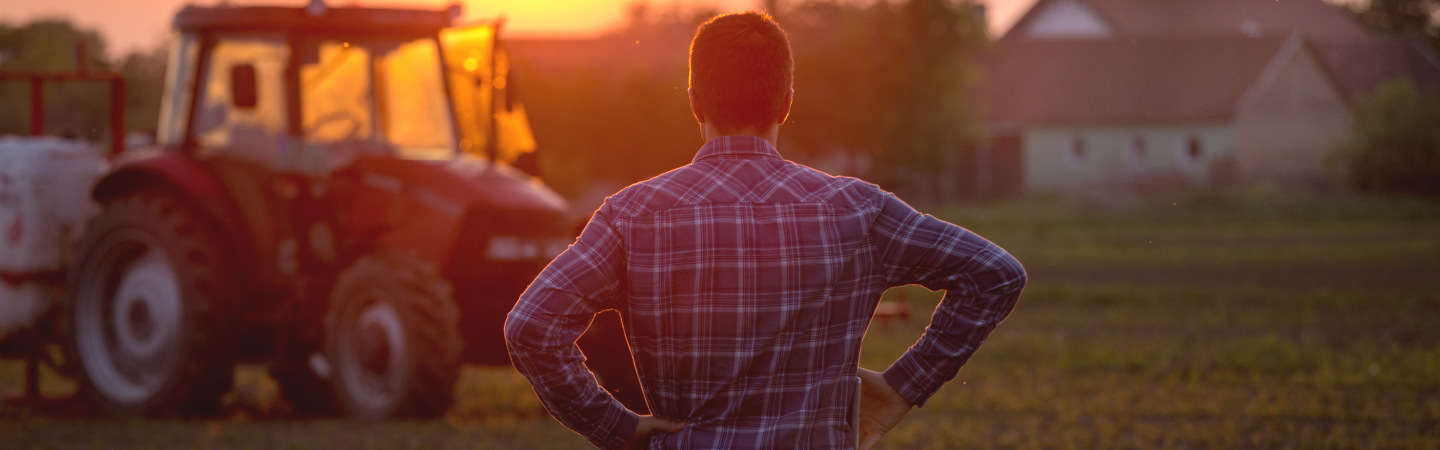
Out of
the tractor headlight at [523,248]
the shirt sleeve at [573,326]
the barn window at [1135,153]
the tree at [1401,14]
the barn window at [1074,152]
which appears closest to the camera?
the shirt sleeve at [573,326]

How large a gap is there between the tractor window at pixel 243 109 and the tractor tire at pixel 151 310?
0.45 metres

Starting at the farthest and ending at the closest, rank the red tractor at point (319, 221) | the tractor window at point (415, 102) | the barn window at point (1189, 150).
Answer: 1. the barn window at point (1189, 150)
2. the tractor window at point (415, 102)
3. the red tractor at point (319, 221)

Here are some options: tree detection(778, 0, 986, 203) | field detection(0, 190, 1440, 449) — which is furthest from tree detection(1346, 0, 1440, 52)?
field detection(0, 190, 1440, 449)

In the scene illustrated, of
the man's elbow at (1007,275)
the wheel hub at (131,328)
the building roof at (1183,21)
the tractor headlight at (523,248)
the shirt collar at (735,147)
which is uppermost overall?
the building roof at (1183,21)

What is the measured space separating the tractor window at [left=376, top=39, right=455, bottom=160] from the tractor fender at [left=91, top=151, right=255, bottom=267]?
3.26ft

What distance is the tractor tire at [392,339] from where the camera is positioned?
7.50 m

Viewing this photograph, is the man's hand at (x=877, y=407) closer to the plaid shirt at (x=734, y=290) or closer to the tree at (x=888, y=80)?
the plaid shirt at (x=734, y=290)

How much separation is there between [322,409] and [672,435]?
22.5 feet

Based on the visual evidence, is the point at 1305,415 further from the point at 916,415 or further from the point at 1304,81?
the point at 1304,81

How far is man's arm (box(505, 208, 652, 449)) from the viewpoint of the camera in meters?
2.53

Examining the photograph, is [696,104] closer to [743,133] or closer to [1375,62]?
[743,133]

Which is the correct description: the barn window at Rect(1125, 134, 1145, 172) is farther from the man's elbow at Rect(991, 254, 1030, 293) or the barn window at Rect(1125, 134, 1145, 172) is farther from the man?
the man

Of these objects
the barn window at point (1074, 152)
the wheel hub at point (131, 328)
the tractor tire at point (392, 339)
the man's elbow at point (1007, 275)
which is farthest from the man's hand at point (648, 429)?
the barn window at point (1074, 152)

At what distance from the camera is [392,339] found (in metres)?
7.79
